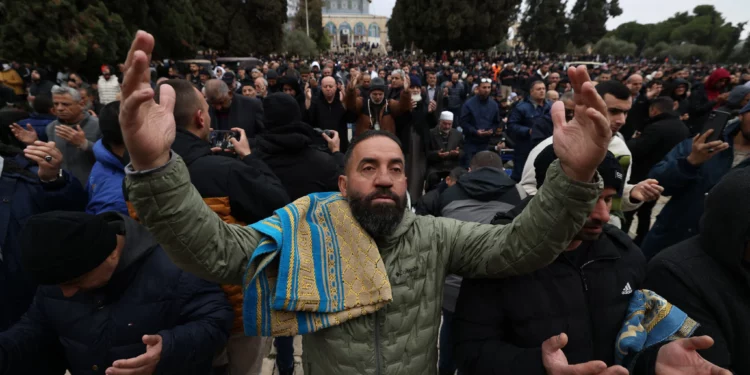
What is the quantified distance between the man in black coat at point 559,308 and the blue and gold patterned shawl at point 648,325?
0.12 feet

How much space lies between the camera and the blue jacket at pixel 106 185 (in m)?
2.58

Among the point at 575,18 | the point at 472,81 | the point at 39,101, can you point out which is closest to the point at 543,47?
the point at 575,18

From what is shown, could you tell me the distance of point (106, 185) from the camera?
2662 mm

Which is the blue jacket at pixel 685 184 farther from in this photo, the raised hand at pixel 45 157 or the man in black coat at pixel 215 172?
the raised hand at pixel 45 157

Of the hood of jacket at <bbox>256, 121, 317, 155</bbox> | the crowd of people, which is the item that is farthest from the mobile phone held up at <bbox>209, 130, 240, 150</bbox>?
the crowd of people

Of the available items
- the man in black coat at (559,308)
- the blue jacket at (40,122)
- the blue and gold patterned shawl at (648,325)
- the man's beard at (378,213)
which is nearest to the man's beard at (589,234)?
the man in black coat at (559,308)

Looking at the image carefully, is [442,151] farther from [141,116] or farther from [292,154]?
[141,116]

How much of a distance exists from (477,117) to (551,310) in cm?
561

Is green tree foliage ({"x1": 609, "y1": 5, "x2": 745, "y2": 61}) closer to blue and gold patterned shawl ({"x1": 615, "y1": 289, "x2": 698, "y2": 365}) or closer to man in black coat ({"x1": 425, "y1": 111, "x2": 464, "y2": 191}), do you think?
man in black coat ({"x1": 425, "y1": 111, "x2": 464, "y2": 191})

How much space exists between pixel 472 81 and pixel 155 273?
14.2 meters

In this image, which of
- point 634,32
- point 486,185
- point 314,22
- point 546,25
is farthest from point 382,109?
point 634,32

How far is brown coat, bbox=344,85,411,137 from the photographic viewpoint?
5680mm

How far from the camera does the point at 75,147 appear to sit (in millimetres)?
3729

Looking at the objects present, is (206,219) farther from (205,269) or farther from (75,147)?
(75,147)
